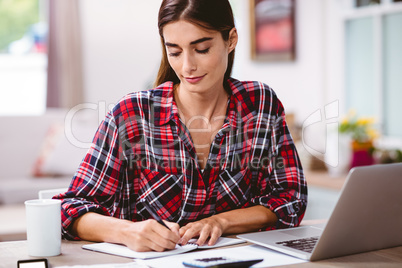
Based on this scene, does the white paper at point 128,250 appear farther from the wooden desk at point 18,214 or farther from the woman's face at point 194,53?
the wooden desk at point 18,214

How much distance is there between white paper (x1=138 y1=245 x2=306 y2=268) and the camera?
1.21m

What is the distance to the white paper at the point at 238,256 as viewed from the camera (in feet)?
3.96

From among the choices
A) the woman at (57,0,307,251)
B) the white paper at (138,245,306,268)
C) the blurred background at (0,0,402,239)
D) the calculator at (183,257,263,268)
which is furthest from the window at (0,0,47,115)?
the calculator at (183,257,263,268)

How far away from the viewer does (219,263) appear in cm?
114

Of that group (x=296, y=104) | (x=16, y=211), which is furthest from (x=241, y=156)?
(x=296, y=104)

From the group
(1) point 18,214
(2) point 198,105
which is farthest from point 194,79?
(1) point 18,214

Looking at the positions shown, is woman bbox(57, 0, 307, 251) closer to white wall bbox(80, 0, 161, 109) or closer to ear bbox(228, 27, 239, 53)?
ear bbox(228, 27, 239, 53)

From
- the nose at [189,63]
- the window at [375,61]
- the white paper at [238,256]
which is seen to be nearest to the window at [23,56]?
the window at [375,61]

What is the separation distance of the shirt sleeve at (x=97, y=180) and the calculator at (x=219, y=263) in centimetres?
43

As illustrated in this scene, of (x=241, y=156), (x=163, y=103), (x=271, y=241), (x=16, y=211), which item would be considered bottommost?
(x=16, y=211)

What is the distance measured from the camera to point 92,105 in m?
5.21

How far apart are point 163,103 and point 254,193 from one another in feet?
1.24

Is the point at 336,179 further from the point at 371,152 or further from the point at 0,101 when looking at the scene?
the point at 0,101

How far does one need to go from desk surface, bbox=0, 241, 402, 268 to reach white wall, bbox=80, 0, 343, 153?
3.34 meters
